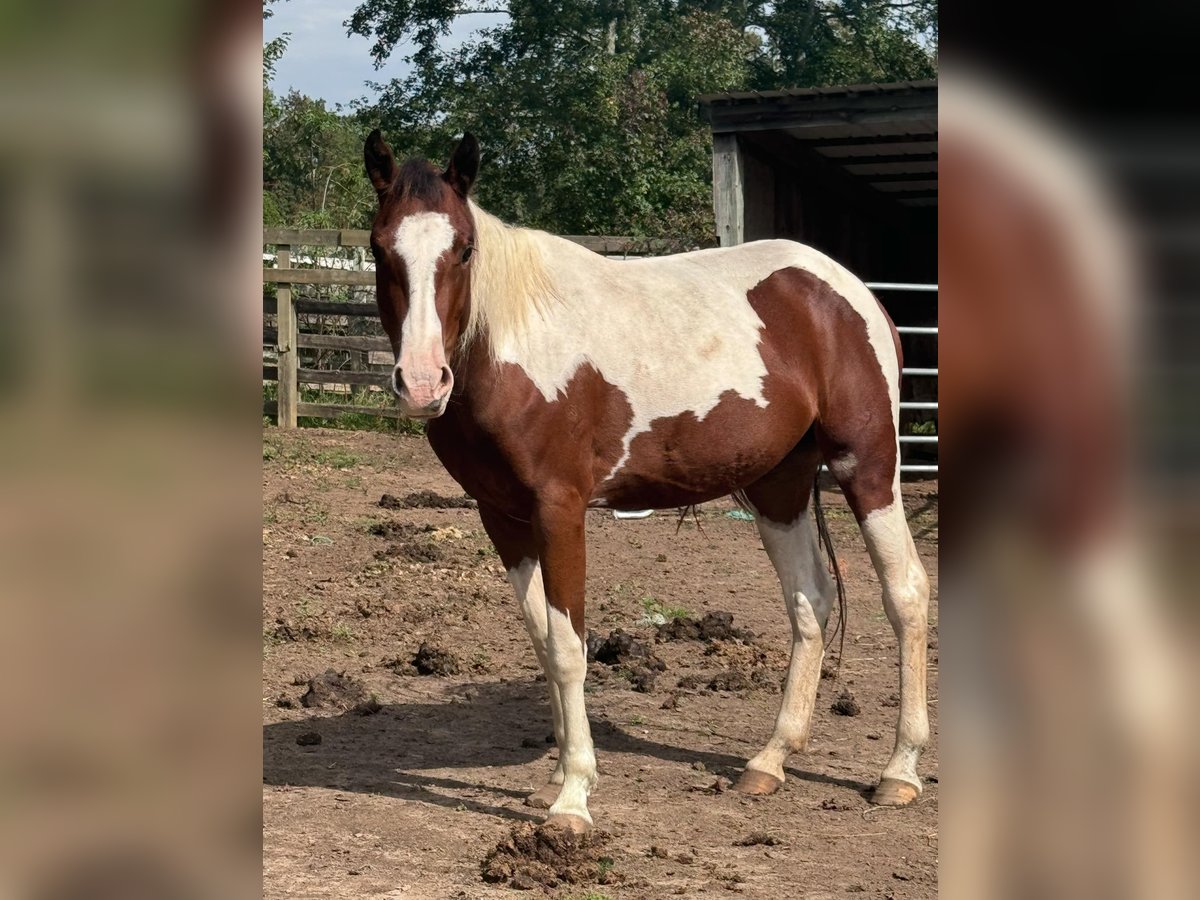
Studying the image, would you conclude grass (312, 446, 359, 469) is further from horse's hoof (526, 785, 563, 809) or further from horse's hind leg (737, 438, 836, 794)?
horse's hoof (526, 785, 563, 809)

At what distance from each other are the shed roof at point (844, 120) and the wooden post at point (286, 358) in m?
4.63

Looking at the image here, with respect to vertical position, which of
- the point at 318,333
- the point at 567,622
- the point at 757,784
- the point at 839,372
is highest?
the point at 318,333

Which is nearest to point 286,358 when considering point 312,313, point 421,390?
point 312,313

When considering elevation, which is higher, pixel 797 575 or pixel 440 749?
pixel 797 575

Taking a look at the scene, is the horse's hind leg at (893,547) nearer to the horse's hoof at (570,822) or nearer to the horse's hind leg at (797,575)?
the horse's hind leg at (797,575)

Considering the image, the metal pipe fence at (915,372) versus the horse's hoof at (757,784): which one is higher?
the metal pipe fence at (915,372)

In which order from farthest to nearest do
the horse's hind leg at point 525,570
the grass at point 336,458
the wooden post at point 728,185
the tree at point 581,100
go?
the tree at point 581,100 < the grass at point 336,458 < the wooden post at point 728,185 < the horse's hind leg at point 525,570

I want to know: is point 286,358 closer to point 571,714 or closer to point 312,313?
point 312,313

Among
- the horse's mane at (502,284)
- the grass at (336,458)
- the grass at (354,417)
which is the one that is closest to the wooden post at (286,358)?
the grass at (354,417)

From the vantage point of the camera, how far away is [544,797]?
148 inches

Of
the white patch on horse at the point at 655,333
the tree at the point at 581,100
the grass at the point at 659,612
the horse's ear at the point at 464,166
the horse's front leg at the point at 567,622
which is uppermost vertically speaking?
the tree at the point at 581,100

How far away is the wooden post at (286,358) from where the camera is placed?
11.8 meters

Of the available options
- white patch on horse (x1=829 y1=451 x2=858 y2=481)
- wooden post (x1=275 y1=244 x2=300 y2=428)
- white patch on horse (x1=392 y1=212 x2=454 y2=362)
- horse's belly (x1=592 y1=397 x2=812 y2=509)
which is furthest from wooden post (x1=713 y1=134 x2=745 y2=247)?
white patch on horse (x1=392 y1=212 x2=454 y2=362)

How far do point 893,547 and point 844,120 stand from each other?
227 inches
